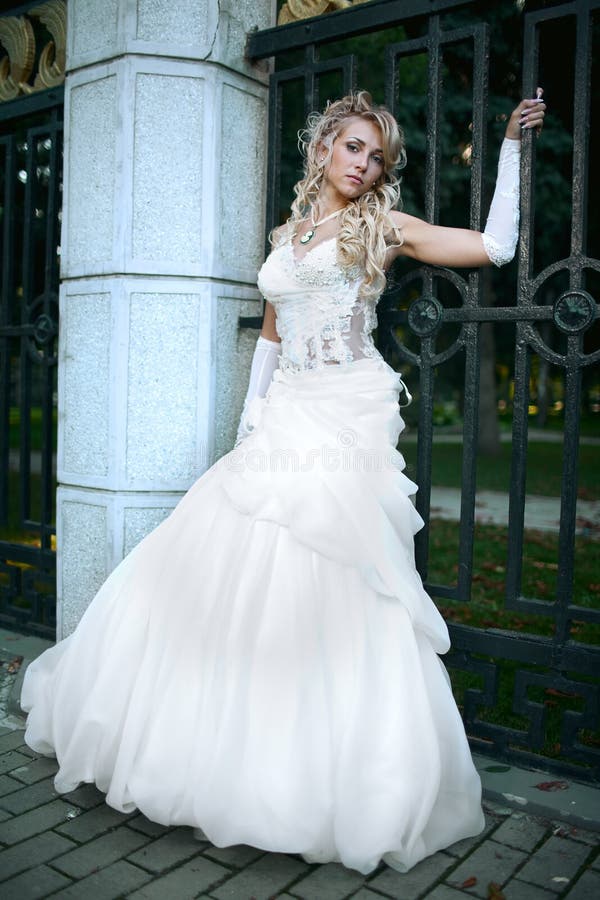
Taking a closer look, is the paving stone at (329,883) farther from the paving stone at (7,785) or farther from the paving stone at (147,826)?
the paving stone at (7,785)

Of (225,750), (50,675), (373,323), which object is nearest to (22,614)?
(50,675)

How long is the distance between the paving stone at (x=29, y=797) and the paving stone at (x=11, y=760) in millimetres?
148

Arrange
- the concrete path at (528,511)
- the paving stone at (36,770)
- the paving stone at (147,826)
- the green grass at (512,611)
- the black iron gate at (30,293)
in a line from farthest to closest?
the concrete path at (528,511) < the black iron gate at (30,293) < the green grass at (512,611) < the paving stone at (36,770) < the paving stone at (147,826)

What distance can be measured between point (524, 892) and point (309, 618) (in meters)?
1.01

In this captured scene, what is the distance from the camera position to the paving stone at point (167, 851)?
252 centimetres

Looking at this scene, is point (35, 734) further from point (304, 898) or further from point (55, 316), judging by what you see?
point (55, 316)

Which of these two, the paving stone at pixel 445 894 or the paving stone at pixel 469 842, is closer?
the paving stone at pixel 445 894

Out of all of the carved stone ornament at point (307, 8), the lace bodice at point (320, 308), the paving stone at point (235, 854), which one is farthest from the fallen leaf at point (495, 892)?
the carved stone ornament at point (307, 8)

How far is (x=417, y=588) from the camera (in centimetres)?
274

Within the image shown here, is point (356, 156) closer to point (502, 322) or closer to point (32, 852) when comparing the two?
Answer: point (502, 322)

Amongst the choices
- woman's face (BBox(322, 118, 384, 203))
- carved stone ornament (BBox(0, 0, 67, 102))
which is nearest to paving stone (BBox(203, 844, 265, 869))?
woman's face (BBox(322, 118, 384, 203))

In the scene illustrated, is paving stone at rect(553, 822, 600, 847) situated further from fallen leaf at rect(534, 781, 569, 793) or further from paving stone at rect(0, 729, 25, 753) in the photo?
paving stone at rect(0, 729, 25, 753)

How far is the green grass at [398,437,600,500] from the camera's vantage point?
1234 cm

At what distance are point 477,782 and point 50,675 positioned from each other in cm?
174
